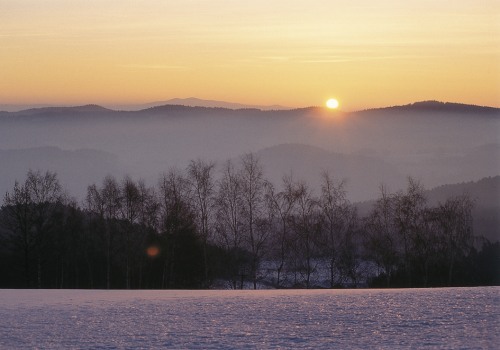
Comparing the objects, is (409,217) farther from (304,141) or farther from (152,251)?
(304,141)

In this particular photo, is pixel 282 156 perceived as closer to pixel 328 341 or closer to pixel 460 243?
pixel 460 243

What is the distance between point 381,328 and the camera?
2522 centimetres

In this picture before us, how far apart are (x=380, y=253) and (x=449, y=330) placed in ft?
Result: 110

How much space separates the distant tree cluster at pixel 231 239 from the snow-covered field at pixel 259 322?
2214 cm

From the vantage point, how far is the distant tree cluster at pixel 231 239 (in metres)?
58.0

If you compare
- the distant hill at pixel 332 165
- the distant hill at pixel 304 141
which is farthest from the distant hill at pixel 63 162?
the distant hill at pixel 332 165

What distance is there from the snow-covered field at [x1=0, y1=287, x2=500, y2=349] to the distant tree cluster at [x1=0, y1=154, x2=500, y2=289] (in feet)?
72.6

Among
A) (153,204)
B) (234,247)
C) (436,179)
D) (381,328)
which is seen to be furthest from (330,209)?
(436,179)

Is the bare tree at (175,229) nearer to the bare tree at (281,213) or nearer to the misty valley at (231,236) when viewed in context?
the misty valley at (231,236)

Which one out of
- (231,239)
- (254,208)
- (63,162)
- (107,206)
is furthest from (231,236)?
(63,162)

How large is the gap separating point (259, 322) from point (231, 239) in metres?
34.6

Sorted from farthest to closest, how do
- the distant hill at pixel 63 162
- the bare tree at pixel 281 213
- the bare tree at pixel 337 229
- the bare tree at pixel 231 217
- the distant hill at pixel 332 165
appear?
the distant hill at pixel 63 162, the distant hill at pixel 332 165, the bare tree at pixel 281 213, the bare tree at pixel 231 217, the bare tree at pixel 337 229

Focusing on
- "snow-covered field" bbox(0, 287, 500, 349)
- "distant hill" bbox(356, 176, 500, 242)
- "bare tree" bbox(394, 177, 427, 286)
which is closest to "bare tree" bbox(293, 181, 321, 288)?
"bare tree" bbox(394, 177, 427, 286)

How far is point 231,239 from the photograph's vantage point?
6144 cm
